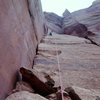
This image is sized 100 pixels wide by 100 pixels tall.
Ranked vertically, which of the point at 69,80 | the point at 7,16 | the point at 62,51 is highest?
the point at 7,16

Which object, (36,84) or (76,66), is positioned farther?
(76,66)

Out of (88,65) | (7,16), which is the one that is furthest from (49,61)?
(7,16)

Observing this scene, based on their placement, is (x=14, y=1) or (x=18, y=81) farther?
(x=14, y=1)

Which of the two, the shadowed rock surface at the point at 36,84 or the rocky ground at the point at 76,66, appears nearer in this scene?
the shadowed rock surface at the point at 36,84

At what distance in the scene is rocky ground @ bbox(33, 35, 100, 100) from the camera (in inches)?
138

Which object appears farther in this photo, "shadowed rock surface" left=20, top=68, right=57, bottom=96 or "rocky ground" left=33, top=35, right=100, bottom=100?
"rocky ground" left=33, top=35, right=100, bottom=100

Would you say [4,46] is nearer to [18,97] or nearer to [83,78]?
[18,97]

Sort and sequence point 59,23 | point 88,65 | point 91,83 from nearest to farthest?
1. point 91,83
2. point 88,65
3. point 59,23

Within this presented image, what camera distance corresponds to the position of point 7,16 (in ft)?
8.77

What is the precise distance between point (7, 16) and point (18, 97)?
104cm

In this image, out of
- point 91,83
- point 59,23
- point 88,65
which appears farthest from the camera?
point 59,23

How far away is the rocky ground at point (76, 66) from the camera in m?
3.50

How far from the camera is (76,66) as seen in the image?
14.5 feet

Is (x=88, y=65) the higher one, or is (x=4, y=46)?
(x=4, y=46)
